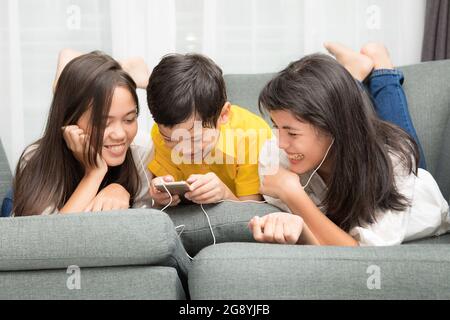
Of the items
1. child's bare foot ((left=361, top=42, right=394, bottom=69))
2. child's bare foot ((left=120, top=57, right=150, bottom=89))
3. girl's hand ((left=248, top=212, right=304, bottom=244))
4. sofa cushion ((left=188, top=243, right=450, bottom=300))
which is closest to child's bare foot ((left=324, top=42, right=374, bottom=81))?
child's bare foot ((left=361, top=42, right=394, bottom=69))

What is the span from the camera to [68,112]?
1978 millimetres

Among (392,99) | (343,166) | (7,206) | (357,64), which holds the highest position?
(357,64)

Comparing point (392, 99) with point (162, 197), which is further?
point (392, 99)

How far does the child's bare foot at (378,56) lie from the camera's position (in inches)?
91.1

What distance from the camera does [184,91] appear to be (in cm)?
185

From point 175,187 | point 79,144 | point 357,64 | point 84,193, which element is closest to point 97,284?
point 175,187

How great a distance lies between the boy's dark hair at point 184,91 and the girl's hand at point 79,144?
0.23m

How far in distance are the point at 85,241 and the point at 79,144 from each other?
615 mm

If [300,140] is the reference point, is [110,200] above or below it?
below

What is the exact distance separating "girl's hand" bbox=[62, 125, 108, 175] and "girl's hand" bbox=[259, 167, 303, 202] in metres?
0.50

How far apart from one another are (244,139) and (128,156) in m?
0.38

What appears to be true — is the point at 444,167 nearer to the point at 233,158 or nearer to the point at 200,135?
the point at 233,158

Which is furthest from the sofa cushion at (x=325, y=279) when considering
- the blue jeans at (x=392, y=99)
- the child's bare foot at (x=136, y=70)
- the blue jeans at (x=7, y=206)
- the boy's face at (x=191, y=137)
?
the child's bare foot at (x=136, y=70)

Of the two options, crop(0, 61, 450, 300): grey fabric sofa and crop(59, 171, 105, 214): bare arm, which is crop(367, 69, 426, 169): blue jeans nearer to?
crop(0, 61, 450, 300): grey fabric sofa
